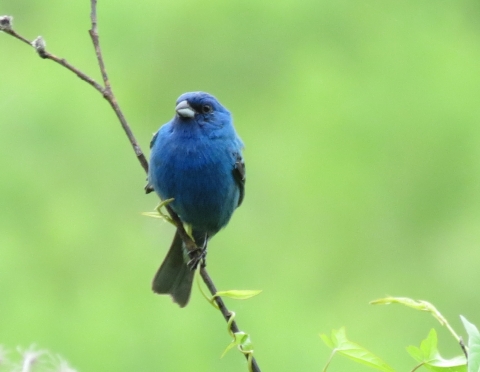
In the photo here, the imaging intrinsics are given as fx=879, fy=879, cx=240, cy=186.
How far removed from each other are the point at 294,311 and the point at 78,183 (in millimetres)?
1447

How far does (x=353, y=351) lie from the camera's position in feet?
3.71

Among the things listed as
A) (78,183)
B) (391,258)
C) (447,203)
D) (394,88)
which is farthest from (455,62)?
(78,183)

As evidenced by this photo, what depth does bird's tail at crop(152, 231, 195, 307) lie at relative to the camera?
2.49m

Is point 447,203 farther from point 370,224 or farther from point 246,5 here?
point 246,5

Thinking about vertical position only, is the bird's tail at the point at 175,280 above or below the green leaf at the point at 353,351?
above

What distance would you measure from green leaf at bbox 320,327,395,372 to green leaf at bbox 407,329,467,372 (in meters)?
0.04

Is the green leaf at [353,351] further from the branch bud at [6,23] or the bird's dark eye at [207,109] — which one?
the bird's dark eye at [207,109]

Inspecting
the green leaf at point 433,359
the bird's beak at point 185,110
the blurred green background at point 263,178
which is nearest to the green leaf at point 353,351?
the green leaf at point 433,359

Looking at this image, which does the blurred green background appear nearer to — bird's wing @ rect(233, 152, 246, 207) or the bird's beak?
bird's wing @ rect(233, 152, 246, 207)

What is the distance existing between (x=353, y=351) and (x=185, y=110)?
1.42 m

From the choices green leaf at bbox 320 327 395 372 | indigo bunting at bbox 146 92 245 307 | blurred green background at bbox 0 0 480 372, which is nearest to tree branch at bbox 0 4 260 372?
green leaf at bbox 320 327 395 372

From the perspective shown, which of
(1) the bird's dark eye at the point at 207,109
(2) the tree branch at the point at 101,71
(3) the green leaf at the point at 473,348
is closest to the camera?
(3) the green leaf at the point at 473,348

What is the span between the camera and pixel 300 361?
167 inches

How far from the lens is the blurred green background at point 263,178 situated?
4.38 metres
